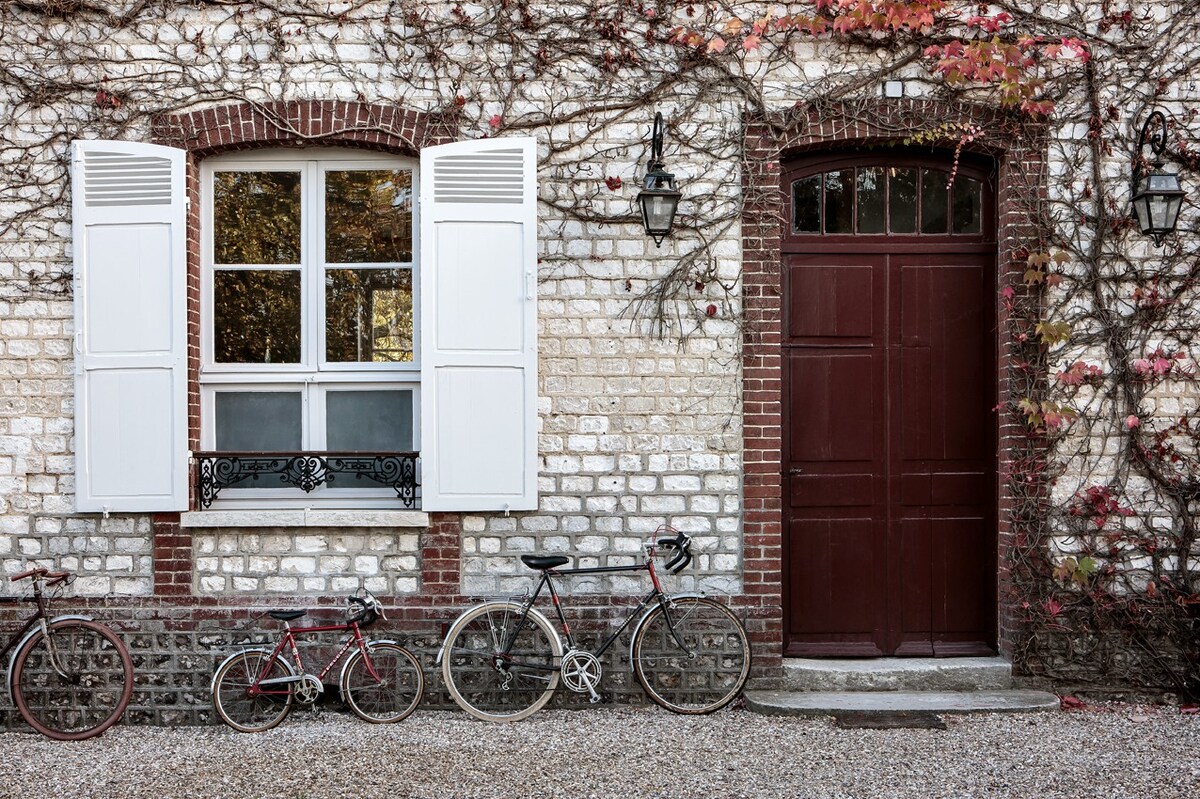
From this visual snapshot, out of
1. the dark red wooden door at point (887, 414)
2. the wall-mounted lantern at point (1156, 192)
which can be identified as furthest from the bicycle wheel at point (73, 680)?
the wall-mounted lantern at point (1156, 192)

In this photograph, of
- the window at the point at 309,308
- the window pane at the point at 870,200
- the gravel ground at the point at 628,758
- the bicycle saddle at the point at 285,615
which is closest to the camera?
the gravel ground at the point at 628,758

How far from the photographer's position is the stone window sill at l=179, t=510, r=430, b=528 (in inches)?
220

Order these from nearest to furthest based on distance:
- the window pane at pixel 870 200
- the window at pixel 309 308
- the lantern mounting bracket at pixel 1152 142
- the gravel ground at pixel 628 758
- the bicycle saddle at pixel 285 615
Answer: the gravel ground at pixel 628 758 < the bicycle saddle at pixel 285 615 < the lantern mounting bracket at pixel 1152 142 < the window at pixel 309 308 < the window pane at pixel 870 200

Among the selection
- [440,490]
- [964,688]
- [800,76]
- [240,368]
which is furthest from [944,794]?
[240,368]

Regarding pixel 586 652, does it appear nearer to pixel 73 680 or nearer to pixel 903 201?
pixel 73 680

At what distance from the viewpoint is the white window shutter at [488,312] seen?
565cm

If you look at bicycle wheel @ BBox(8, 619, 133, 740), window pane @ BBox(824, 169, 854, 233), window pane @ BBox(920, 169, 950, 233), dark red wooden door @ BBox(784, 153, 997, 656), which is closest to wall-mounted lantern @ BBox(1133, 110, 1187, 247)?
dark red wooden door @ BBox(784, 153, 997, 656)

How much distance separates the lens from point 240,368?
591cm

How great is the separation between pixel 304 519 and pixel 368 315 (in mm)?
1218

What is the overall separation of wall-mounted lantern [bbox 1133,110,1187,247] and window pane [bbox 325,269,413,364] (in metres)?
4.04

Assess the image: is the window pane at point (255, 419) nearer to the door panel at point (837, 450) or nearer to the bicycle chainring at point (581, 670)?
the bicycle chainring at point (581, 670)

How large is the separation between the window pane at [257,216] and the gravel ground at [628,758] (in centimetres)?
261

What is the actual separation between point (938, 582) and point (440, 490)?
2932 millimetres

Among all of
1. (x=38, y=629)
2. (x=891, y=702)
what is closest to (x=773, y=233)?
(x=891, y=702)
